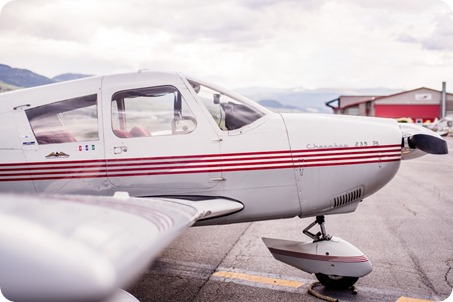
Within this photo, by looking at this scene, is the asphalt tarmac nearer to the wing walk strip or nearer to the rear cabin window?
the wing walk strip

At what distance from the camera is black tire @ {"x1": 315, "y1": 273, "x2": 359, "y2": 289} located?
4.13 metres

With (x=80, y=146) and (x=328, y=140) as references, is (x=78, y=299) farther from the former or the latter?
(x=328, y=140)

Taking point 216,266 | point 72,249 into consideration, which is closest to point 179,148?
point 216,266

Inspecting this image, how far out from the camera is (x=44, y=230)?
5.73 ft

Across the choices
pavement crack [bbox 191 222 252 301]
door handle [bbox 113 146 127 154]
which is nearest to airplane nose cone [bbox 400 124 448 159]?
pavement crack [bbox 191 222 252 301]

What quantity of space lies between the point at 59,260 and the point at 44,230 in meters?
0.27

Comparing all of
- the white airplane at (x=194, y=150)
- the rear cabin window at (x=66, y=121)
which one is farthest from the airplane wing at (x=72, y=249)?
the rear cabin window at (x=66, y=121)

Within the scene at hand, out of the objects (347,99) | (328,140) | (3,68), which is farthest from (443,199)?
(347,99)

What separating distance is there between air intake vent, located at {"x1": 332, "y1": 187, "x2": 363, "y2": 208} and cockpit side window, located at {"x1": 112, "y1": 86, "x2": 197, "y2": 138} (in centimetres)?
Result: 154

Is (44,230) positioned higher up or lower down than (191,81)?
lower down

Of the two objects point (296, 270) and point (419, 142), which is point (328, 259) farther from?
point (419, 142)

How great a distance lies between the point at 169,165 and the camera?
3730 mm

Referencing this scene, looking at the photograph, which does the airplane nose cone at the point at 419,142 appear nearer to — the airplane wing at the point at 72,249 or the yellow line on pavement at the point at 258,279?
the yellow line on pavement at the point at 258,279

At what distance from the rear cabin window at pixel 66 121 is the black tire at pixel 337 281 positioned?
8.47ft
